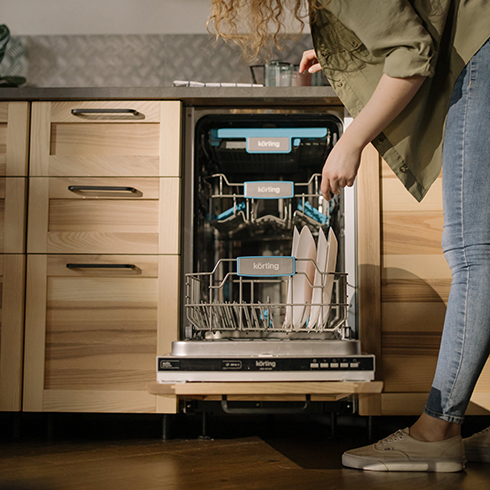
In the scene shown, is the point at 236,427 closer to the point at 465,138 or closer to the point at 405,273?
the point at 405,273

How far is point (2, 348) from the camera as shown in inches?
62.1

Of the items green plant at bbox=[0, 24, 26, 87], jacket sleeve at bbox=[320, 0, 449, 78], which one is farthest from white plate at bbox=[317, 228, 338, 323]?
green plant at bbox=[0, 24, 26, 87]

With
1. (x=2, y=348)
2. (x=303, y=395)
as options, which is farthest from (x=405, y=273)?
(x=2, y=348)

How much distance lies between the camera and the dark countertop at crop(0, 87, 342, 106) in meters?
1.59

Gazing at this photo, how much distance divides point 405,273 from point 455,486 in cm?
67

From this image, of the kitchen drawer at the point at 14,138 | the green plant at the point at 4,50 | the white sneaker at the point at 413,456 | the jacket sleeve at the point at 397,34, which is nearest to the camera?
the jacket sleeve at the point at 397,34

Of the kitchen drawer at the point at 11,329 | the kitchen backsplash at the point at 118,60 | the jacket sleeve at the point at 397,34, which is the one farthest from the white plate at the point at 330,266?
the kitchen backsplash at the point at 118,60

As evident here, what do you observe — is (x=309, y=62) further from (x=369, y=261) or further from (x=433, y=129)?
(x=369, y=261)

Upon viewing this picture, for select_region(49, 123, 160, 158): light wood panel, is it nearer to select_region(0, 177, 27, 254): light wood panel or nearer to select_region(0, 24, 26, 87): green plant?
select_region(0, 177, 27, 254): light wood panel

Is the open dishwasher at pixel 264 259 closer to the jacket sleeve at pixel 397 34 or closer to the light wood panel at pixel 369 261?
the light wood panel at pixel 369 261

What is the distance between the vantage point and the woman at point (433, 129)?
3.24ft

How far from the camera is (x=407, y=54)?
3.15 ft

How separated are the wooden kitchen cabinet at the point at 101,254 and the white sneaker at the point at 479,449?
763mm

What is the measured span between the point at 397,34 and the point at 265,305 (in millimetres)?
678
